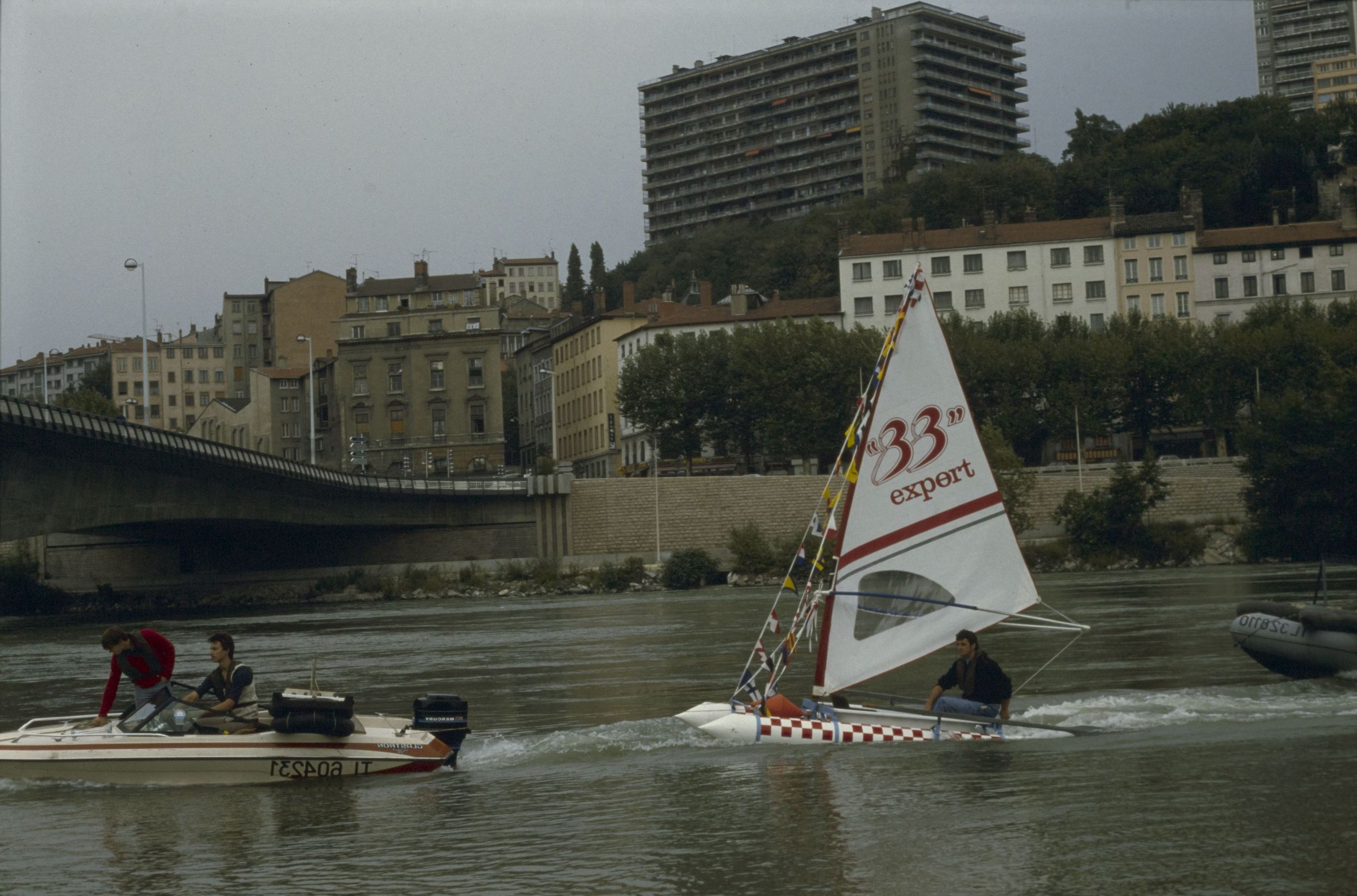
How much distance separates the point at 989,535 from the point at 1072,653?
15380 mm

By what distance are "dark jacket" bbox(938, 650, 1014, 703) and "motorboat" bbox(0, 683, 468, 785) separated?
683 cm

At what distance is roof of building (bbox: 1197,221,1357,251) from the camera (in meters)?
120

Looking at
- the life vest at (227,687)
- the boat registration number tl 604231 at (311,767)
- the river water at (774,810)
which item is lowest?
the river water at (774,810)

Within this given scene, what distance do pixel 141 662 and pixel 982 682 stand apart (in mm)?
11046

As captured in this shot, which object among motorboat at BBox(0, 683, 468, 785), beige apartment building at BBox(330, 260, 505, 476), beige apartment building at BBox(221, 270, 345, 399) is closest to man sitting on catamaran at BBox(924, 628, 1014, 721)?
motorboat at BBox(0, 683, 468, 785)

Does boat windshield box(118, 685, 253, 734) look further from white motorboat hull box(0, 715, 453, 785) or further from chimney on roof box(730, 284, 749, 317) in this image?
chimney on roof box(730, 284, 749, 317)

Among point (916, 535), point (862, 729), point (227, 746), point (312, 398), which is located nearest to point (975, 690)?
point (862, 729)

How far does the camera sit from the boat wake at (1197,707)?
77.4 feet

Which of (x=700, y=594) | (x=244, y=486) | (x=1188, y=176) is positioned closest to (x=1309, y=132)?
(x=1188, y=176)

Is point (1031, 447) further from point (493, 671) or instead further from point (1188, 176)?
point (493, 671)

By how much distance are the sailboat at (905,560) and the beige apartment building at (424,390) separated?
4400 inches

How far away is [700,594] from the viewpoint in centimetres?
8012

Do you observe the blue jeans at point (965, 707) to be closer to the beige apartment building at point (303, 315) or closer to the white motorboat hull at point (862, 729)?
the white motorboat hull at point (862, 729)

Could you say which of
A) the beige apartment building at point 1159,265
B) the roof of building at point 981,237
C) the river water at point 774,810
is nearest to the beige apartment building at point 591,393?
the roof of building at point 981,237
